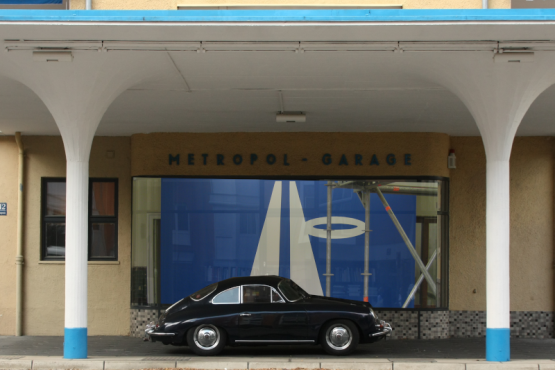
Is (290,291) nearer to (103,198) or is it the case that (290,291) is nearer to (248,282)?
(248,282)

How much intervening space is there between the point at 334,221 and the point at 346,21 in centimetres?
607

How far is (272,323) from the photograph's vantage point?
369 inches

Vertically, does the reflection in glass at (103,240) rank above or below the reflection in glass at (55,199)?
below

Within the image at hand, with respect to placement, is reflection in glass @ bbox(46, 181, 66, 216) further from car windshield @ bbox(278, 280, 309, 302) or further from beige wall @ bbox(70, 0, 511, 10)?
car windshield @ bbox(278, 280, 309, 302)

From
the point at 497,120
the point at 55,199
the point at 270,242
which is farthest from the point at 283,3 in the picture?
the point at 55,199

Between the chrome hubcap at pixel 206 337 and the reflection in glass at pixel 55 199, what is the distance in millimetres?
4927

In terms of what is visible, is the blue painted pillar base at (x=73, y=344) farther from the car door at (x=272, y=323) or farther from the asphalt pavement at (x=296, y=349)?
the car door at (x=272, y=323)

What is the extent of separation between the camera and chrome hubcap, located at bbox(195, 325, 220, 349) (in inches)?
368

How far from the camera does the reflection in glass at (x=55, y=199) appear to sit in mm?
12625

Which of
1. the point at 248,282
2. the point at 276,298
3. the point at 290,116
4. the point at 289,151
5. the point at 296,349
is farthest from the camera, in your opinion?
the point at 289,151

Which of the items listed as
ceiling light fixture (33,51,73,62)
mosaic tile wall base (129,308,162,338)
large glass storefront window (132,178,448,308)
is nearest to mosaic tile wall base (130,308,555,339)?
mosaic tile wall base (129,308,162,338)

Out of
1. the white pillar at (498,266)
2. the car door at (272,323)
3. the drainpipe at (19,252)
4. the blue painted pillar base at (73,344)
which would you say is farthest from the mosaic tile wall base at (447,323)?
the blue painted pillar base at (73,344)

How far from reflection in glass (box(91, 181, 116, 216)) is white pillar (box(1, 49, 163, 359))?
4.18 metres

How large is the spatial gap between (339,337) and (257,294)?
1.47 m
